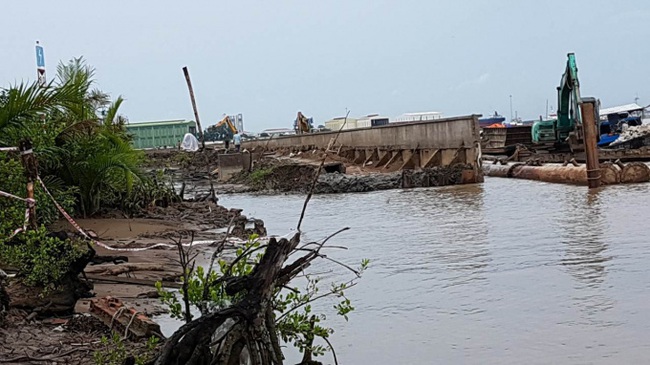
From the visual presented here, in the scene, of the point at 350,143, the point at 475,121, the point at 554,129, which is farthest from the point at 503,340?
the point at 350,143

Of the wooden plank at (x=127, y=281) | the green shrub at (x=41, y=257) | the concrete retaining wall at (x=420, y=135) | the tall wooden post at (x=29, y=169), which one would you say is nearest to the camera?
the green shrub at (x=41, y=257)

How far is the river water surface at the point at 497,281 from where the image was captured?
7.20 metres

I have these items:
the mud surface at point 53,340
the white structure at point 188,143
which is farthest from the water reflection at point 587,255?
the white structure at point 188,143

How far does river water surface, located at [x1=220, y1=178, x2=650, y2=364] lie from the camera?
7.20 meters

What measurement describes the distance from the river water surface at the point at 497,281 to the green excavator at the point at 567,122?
1254 cm

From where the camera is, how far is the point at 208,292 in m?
4.77

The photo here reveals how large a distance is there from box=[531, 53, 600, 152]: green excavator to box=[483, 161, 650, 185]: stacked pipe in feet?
12.2

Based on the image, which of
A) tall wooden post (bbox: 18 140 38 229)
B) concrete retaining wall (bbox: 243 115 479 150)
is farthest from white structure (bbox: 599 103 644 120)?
tall wooden post (bbox: 18 140 38 229)

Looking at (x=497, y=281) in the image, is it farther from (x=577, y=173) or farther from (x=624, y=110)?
(x=624, y=110)

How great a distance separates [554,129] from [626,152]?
3818 millimetres

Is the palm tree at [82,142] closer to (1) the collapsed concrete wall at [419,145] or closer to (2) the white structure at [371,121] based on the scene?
(1) the collapsed concrete wall at [419,145]

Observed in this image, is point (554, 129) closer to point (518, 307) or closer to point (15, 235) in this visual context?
point (518, 307)

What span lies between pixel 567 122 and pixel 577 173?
1032cm

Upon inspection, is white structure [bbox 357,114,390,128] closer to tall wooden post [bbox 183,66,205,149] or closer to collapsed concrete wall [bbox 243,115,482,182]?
collapsed concrete wall [bbox 243,115,482,182]
